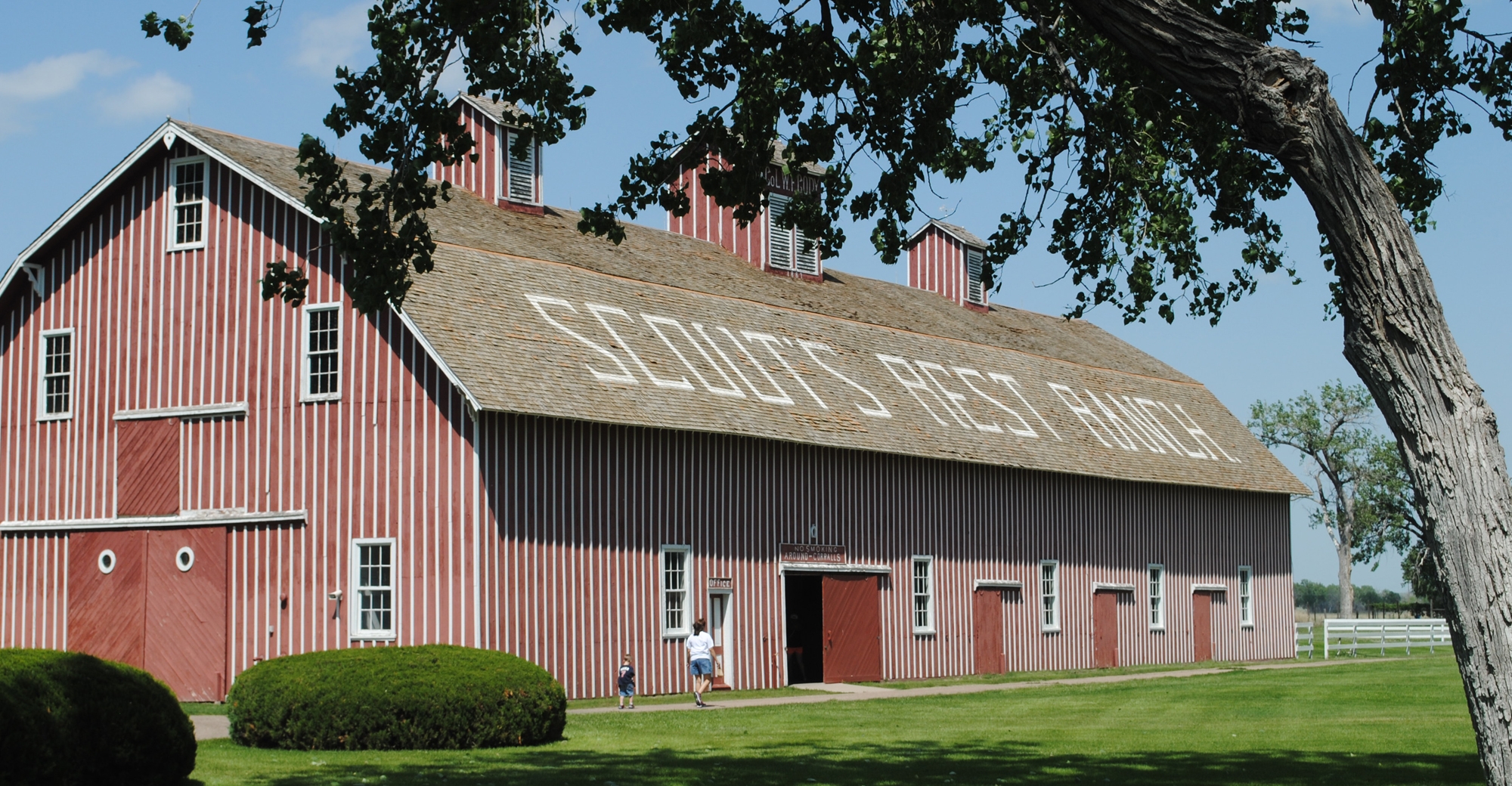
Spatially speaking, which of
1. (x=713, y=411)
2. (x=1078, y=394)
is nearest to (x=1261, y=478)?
(x=1078, y=394)

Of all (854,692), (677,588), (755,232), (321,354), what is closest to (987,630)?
(854,692)

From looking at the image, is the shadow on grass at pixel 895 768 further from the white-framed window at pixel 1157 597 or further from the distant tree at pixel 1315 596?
the distant tree at pixel 1315 596

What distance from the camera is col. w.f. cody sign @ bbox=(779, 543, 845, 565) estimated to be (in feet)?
108

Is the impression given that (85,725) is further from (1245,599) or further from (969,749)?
(1245,599)

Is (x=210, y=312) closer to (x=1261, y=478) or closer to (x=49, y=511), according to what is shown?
(x=49, y=511)

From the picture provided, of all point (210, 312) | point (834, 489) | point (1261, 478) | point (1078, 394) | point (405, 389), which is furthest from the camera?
point (1261, 478)

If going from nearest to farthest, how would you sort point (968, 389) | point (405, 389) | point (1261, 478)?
point (405, 389), point (968, 389), point (1261, 478)

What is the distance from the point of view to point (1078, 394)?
45000 mm

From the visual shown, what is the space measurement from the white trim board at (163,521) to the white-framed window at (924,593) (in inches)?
544

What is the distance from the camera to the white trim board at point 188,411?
29.1 metres

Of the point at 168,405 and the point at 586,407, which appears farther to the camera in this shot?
the point at 168,405

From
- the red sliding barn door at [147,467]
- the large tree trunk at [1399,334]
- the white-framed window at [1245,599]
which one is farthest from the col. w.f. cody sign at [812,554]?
the large tree trunk at [1399,334]

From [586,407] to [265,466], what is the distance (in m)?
5.72

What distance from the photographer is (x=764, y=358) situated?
34125 mm
